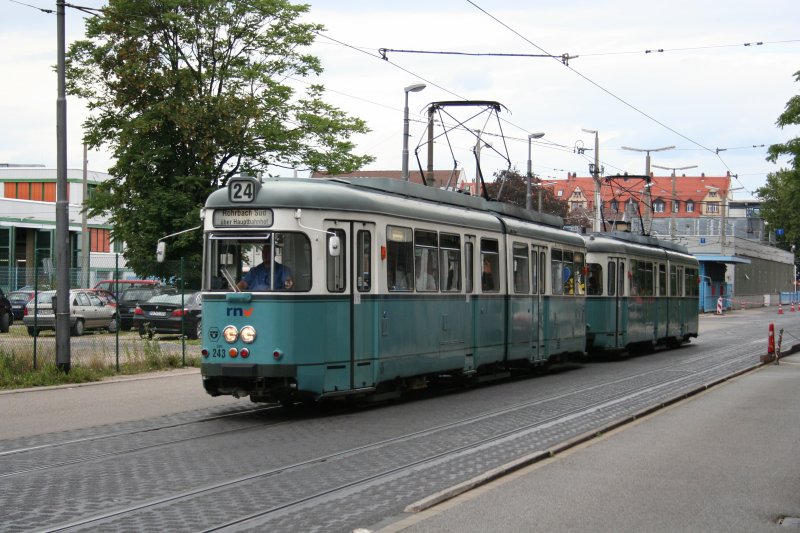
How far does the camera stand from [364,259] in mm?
14453

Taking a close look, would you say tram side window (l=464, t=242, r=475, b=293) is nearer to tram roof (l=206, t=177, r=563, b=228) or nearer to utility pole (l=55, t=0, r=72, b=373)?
tram roof (l=206, t=177, r=563, b=228)

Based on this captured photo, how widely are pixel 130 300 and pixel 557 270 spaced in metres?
16.7

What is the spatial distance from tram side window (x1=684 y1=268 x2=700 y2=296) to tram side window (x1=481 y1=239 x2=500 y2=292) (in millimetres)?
18038

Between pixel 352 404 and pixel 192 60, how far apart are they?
1064 inches

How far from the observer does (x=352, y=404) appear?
15.6 m

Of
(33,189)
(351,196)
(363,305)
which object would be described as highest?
(33,189)

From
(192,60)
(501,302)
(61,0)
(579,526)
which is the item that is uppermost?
(192,60)

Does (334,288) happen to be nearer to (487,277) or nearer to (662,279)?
(487,277)

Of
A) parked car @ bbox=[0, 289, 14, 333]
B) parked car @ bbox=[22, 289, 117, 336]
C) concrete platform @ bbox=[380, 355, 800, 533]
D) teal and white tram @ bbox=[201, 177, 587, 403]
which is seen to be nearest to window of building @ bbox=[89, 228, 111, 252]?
parked car @ bbox=[22, 289, 117, 336]

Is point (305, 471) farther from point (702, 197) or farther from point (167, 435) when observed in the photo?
point (702, 197)

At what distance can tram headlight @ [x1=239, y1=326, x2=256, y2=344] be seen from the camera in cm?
1337

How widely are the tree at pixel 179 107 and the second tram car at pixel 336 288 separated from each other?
20.5 metres

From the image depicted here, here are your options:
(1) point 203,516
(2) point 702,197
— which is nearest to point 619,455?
(1) point 203,516

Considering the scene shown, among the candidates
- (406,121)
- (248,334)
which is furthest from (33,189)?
(248,334)
